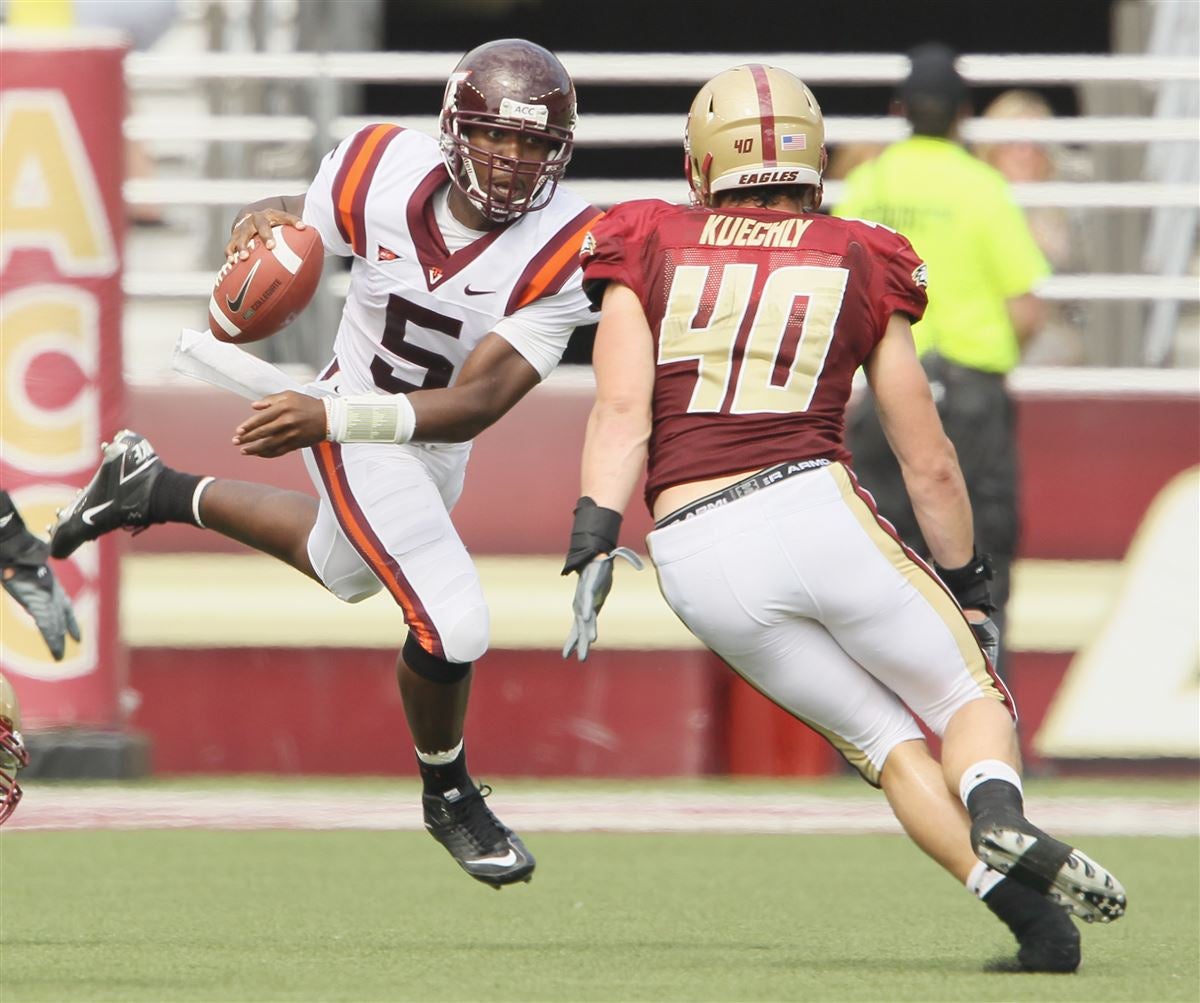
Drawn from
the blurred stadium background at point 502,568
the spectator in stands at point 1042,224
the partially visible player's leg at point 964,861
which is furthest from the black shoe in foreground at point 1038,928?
the spectator in stands at point 1042,224

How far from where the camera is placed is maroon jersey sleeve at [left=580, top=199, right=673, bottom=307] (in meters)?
4.61

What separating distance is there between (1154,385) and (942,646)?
14.9ft

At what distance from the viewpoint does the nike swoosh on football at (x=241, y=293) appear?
5.33 m

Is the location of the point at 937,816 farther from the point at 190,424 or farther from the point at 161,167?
the point at 161,167

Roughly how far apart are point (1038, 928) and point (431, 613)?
62.8 inches

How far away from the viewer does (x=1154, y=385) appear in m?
8.77

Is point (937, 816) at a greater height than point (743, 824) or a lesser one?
greater

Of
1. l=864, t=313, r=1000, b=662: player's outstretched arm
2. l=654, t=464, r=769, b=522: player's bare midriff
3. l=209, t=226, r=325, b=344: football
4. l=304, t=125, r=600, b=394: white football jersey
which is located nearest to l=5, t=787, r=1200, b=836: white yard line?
l=304, t=125, r=600, b=394: white football jersey

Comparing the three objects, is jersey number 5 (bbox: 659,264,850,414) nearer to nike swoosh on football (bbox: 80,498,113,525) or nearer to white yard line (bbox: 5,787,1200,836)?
nike swoosh on football (bbox: 80,498,113,525)

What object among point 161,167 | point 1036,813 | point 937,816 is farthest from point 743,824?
point 161,167

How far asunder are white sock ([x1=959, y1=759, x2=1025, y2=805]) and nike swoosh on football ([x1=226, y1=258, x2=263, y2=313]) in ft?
6.43

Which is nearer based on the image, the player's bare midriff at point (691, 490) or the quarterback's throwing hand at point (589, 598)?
the quarterback's throwing hand at point (589, 598)

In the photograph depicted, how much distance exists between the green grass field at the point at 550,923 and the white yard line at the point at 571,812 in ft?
0.69

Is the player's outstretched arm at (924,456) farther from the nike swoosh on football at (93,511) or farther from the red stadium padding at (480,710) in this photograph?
the red stadium padding at (480,710)
